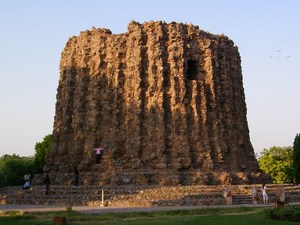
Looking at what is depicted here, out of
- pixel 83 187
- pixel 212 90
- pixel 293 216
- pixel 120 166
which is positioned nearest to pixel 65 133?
pixel 120 166

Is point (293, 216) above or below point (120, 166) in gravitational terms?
below

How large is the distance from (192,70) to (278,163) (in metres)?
20.6

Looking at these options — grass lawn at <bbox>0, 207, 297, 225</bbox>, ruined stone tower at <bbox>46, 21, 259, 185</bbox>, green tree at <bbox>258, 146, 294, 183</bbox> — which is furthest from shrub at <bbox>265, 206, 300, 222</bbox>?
green tree at <bbox>258, 146, 294, 183</bbox>

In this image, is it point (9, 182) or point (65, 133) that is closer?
point (65, 133)

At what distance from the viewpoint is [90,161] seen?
24.8m

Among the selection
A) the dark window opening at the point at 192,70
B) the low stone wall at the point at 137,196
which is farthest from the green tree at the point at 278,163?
the low stone wall at the point at 137,196

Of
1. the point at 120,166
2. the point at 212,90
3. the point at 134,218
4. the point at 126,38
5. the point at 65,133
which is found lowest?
the point at 134,218

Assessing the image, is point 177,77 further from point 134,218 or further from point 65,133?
point 134,218

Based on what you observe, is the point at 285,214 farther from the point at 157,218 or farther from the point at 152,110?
the point at 152,110

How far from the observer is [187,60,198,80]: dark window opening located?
2646cm

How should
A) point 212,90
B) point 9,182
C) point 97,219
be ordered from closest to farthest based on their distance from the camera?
point 97,219
point 212,90
point 9,182

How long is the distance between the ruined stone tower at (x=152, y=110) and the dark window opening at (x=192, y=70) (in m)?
0.05

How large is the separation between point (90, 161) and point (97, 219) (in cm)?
1218

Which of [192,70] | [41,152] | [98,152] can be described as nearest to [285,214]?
[98,152]
